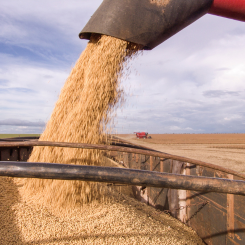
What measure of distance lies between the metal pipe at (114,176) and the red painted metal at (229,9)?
5.67ft

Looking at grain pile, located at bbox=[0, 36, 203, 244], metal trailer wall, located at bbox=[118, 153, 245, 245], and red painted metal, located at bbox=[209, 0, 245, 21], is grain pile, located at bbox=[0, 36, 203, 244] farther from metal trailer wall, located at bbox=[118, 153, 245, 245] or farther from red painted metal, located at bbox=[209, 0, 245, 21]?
red painted metal, located at bbox=[209, 0, 245, 21]

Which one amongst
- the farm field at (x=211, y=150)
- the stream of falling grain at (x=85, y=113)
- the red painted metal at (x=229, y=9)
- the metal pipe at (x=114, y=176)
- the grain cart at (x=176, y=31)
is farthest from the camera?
the farm field at (x=211, y=150)

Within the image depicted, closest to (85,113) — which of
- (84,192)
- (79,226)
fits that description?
(84,192)

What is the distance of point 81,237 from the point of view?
1.94 m

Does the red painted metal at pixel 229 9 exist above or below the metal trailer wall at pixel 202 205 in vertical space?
above

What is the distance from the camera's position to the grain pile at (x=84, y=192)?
2.04 meters

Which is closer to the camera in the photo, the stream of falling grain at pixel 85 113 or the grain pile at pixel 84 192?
the grain pile at pixel 84 192

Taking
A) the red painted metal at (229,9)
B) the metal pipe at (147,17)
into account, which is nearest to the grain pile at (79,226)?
the metal pipe at (147,17)

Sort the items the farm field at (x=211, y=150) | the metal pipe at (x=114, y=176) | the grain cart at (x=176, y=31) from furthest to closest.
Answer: the farm field at (x=211, y=150)
the grain cart at (x=176, y=31)
the metal pipe at (x=114, y=176)

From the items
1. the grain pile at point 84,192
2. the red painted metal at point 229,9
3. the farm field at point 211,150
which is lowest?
the farm field at point 211,150

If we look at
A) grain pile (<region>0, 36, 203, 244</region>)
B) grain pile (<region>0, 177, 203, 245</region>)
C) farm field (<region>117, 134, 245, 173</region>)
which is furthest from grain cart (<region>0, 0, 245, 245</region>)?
farm field (<region>117, 134, 245, 173</region>)

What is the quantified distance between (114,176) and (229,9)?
6.41 feet

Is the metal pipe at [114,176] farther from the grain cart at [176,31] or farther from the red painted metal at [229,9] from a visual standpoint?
the red painted metal at [229,9]

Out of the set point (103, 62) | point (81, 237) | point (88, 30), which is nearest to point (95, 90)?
point (103, 62)
